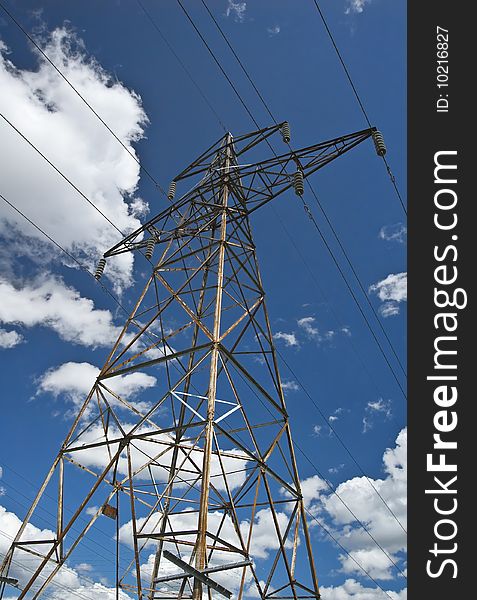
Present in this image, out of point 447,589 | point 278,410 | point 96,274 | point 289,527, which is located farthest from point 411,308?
point 96,274

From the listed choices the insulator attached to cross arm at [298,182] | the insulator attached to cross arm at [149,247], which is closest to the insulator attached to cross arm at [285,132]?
the insulator attached to cross arm at [298,182]

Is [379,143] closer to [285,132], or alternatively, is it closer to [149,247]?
[285,132]

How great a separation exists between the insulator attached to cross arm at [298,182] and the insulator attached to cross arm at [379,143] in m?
2.30

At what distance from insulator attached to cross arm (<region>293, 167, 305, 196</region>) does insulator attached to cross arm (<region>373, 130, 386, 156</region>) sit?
90.4 inches

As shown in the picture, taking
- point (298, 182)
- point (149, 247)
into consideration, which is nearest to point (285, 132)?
point (298, 182)

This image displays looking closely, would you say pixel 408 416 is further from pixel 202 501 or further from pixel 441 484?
pixel 202 501

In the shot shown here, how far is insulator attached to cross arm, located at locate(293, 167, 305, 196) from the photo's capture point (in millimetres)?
13875

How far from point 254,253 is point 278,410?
520cm

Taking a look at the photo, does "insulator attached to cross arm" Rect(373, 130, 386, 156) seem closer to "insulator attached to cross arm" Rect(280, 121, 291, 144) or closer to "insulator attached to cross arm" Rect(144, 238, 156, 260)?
"insulator attached to cross arm" Rect(280, 121, 291, 144)

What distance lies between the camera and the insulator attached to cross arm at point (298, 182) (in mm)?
13875

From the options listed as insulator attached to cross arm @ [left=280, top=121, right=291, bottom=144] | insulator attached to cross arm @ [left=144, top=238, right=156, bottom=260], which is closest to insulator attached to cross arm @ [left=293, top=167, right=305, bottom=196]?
insulator attached to cross arm @ [left=280, top=121, right=291, bottom=144]

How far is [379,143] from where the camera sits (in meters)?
13.9

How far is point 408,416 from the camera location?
9594 millimetres

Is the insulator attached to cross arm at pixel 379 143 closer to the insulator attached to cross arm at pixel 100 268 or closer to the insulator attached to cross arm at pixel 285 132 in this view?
the insulator attached to cross arm at pixel 285 132
